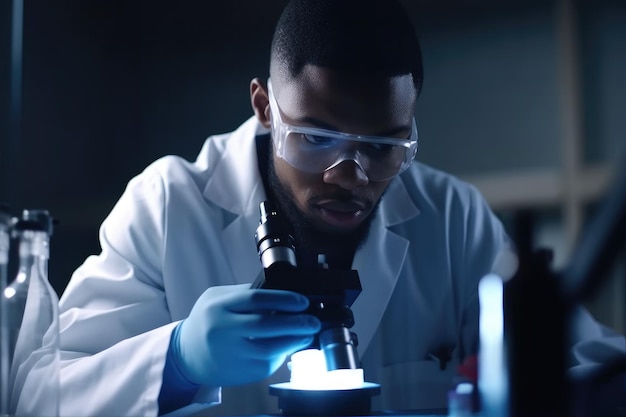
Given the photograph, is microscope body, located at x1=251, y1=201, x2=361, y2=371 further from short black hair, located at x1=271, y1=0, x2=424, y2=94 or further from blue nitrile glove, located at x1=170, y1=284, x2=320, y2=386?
short black hair, located at x1=271, y1=0, x2=424, y2=94

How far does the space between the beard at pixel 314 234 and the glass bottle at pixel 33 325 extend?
0.65 m

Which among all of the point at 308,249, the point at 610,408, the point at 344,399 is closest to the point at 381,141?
the point at 308,249

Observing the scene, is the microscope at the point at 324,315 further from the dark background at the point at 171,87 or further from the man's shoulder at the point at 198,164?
the dark background at the point at 171,87

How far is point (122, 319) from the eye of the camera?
154cm

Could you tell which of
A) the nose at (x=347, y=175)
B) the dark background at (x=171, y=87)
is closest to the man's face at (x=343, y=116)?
the nose at (x=347, y=175)

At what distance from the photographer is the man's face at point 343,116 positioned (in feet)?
4.75

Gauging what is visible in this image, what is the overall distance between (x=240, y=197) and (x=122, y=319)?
46 cm

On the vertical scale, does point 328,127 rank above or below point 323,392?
above

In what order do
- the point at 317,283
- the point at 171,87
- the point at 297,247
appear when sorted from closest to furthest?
the point at 317,283, the point at 297,247, the point at 171,87

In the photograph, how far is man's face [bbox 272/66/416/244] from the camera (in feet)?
4.75

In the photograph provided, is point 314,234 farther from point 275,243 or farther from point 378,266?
point 275,243

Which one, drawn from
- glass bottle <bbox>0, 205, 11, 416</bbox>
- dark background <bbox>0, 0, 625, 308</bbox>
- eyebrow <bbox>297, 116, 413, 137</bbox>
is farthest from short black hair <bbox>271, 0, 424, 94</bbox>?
dark background <bbox>0, 0, 625, 308</bbox>

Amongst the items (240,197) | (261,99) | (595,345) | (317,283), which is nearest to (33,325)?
(317,283)

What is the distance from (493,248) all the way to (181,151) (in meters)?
2.13
